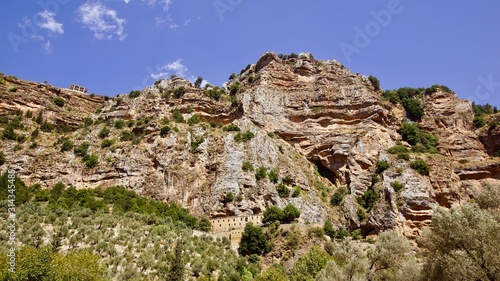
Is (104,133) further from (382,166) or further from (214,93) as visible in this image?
(382,166)

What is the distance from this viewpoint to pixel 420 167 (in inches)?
2135

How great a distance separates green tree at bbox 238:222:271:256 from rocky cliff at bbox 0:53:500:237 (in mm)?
4870

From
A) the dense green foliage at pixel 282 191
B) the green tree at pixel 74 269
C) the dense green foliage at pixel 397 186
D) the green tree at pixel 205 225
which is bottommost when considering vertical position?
the green tree at pixel 74 269

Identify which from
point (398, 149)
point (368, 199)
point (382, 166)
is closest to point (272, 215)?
point (368, 199)

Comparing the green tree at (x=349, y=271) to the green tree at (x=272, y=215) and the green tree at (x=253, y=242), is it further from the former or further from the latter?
the green tree at (x=272, y=215)

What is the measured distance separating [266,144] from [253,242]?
65.3 ft

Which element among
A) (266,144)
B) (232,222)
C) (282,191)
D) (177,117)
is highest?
(177,117)

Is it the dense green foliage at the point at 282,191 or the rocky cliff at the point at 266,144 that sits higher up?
the rocky cliff at the point at 266,144

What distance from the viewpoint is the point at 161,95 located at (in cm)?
7462

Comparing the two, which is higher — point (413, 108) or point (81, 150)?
point (413, 108)

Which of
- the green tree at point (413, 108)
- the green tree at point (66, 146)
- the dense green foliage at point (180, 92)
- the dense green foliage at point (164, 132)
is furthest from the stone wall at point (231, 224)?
the green tree at point (413, 108)

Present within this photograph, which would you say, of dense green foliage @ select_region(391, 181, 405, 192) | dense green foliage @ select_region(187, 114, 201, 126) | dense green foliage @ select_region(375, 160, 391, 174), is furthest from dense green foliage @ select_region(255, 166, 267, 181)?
dense green foliage @ select_region(391, 181, 405, 192)

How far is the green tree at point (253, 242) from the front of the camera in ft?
136

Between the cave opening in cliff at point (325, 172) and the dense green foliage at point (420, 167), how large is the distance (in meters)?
12.5
